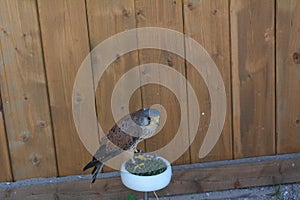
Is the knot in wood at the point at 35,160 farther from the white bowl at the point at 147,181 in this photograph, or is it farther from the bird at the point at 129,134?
the white bowl at the point at 147,181

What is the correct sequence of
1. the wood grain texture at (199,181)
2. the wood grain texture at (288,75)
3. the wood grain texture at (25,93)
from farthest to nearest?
the wood grain texture at (199,181), the wood grain texture at (288,75), the wood grain texture at (25,93)

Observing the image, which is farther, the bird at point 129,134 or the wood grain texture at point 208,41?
the wood grain texture at point 208,41

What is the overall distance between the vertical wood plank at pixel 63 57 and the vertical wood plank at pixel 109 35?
46 mm

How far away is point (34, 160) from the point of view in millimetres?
2230

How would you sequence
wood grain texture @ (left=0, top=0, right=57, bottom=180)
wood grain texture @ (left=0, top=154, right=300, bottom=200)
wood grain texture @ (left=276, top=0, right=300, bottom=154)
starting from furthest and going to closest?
wood grain texture @ (left=0, top=154, right=300, bottom=200) < wood grain texture @ (left=276, top=0, right=300, bottom=154) < wood grain texture @ (left=0, top=0, right=57, bottom=180)

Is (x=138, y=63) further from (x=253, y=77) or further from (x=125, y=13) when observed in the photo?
(x=253, y=77)

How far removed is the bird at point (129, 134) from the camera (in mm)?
1888

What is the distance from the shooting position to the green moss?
75.3 inches

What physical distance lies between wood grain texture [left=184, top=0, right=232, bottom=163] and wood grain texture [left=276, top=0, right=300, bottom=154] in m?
0.23

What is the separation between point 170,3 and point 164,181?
75 centimetres

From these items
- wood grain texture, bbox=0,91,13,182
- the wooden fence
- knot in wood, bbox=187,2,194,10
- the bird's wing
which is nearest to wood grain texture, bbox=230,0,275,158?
the wooden fence

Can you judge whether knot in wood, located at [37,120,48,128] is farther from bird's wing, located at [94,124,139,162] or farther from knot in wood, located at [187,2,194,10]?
knot in wood, located at [187,2,194,10]

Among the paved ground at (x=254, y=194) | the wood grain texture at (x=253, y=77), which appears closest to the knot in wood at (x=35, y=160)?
the paved ground at (x=254, y=194)

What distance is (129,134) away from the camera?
1.92 m
